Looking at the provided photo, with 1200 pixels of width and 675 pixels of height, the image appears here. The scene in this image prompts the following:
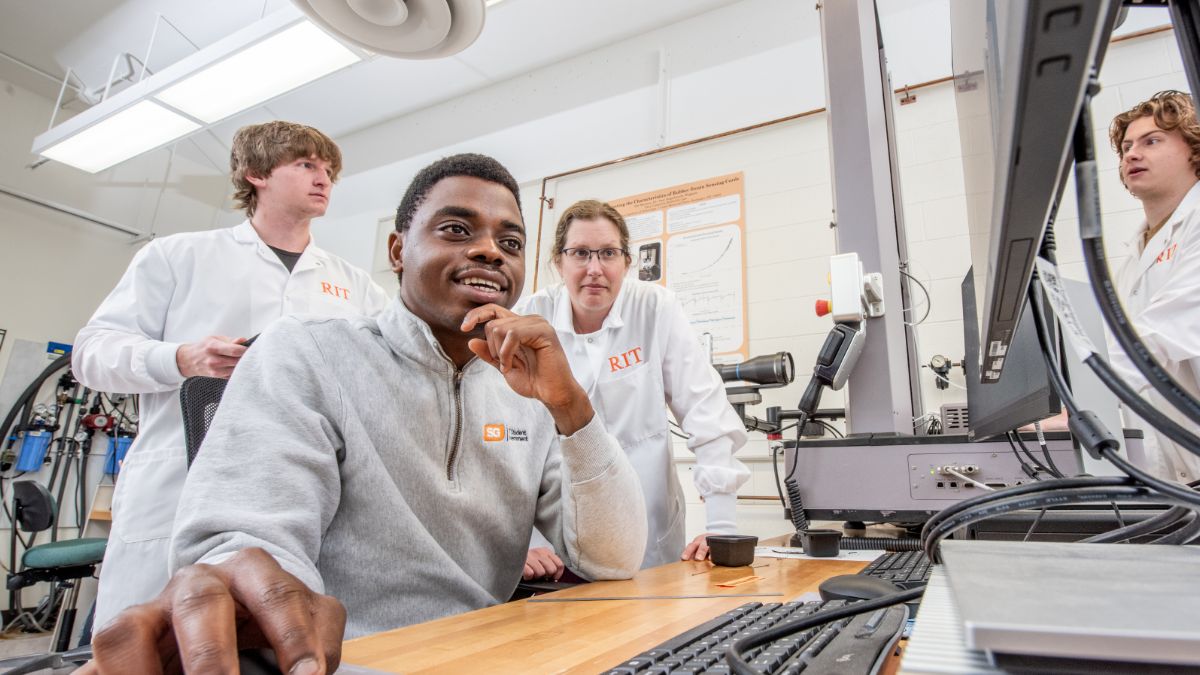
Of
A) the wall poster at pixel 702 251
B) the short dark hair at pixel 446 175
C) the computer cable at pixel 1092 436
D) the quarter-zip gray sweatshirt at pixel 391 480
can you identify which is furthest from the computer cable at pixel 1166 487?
the wall poster at pixel 702 251

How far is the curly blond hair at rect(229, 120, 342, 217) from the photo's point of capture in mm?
1736

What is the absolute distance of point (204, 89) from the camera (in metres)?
3.03

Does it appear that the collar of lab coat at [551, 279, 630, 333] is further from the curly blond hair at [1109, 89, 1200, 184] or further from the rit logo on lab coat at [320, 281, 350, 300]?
the curly blond hair at [1109, 89, 1200, 184]

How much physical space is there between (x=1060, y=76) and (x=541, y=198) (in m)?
3.41

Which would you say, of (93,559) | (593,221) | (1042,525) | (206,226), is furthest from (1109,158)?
(206,226)

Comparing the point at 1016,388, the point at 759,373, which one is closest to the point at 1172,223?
the point at 759,373

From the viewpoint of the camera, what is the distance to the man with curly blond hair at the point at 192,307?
1349 millimetres

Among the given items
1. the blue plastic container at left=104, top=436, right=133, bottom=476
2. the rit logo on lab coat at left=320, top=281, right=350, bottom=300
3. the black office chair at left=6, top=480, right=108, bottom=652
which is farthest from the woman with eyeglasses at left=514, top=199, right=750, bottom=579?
the blue plastic container at left=104, top=436, right=133, bottom=476

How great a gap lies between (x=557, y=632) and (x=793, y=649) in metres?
0.24

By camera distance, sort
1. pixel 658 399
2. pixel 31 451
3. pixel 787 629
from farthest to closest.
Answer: pixel 31 451
pixel 658 399
pixel 787 629

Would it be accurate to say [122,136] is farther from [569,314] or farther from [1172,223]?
[1172,223]

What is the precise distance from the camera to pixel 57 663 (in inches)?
18.9

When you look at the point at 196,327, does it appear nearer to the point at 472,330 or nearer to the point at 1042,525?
the point at 472,330

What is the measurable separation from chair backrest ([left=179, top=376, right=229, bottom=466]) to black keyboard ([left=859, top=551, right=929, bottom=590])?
0.90 metres
